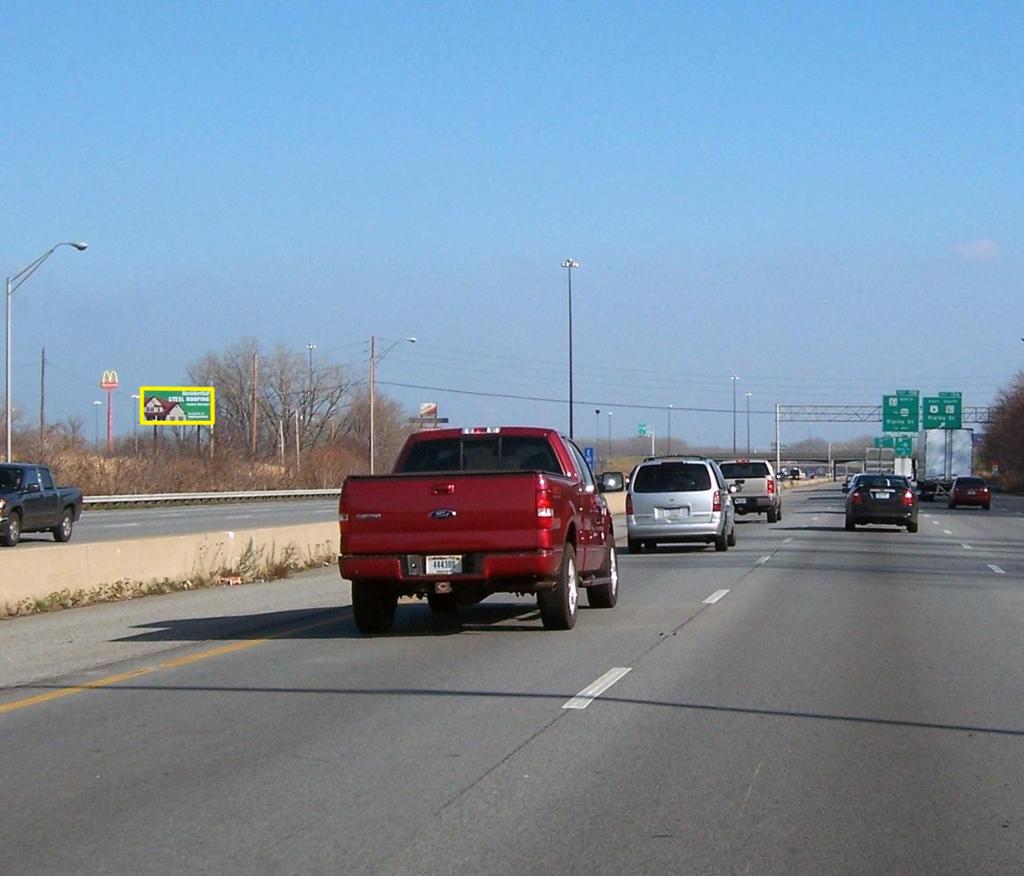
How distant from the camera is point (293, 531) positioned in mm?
26172

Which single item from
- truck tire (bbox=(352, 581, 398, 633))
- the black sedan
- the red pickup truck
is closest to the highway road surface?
truck tire (bbox=(352, 581, 398, 633))

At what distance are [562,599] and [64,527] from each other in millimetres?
21712

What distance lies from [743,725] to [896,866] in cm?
346

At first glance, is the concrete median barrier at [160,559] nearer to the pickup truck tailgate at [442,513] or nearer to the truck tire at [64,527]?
the pickup truck tailgate at [442,513]

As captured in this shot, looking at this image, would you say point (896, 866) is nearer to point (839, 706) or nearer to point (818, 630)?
point (839, 706)

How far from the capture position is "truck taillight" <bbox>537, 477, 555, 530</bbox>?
14.5 meters

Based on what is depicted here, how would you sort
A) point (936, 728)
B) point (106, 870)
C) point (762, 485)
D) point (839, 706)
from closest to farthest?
1. point (106, 870)
2. point (936, 728)
3. point (839, 706)
4. point (762, 485)

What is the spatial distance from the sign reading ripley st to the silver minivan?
62977mm

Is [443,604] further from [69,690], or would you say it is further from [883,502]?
[883,502]

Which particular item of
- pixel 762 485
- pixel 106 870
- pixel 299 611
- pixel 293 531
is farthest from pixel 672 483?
pixel 106 870

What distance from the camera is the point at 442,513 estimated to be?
14602 mm

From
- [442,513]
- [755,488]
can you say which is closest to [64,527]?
[442,513]

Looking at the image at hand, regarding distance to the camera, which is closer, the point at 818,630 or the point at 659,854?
the point at 659,854

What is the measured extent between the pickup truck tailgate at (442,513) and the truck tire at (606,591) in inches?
142
